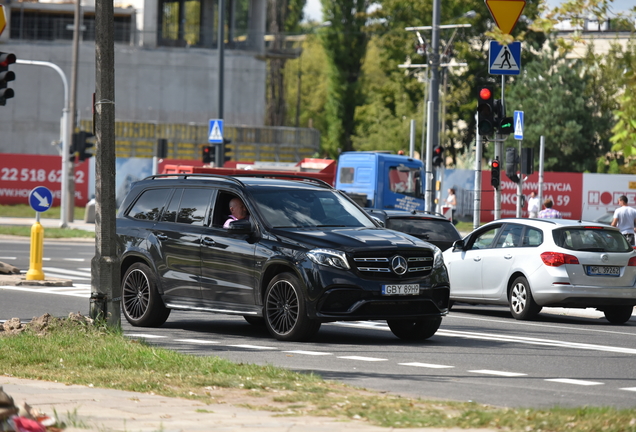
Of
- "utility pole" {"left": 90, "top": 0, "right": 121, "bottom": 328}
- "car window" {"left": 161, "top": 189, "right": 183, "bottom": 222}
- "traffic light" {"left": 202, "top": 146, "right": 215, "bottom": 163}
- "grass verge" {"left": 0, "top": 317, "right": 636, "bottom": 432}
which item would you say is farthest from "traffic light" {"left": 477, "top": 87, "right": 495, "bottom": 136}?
"traffic light" {"left": 202, "top": 146, "right": 215, "bottom": 163}

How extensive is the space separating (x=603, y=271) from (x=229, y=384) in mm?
8924

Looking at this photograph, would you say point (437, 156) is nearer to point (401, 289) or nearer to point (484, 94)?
point (484, 94)

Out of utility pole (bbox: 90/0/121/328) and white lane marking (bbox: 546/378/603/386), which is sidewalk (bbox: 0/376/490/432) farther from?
utility pole (bbox: 90/0/121/328)

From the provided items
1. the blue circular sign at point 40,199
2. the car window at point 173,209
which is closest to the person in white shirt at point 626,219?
the blue circular sign at point 40,199

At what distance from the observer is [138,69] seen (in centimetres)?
6512

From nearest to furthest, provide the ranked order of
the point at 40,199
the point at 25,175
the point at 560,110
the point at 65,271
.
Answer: the point at 40,199
the point at 65,271
the point at 25,175
the point at 560,110

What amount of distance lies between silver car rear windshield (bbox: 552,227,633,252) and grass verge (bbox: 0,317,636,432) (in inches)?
288

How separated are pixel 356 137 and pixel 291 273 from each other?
67105mm

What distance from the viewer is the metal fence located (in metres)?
63.6

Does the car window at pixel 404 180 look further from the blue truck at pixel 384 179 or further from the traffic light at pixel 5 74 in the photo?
the traffic light at pixel 5 74

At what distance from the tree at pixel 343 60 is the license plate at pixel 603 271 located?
2363 inches

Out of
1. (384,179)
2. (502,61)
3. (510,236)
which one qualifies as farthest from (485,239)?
(384,179)

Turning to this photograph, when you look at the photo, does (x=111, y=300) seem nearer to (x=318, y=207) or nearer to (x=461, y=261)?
(x=318, y=207)

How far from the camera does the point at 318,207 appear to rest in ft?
44.1
